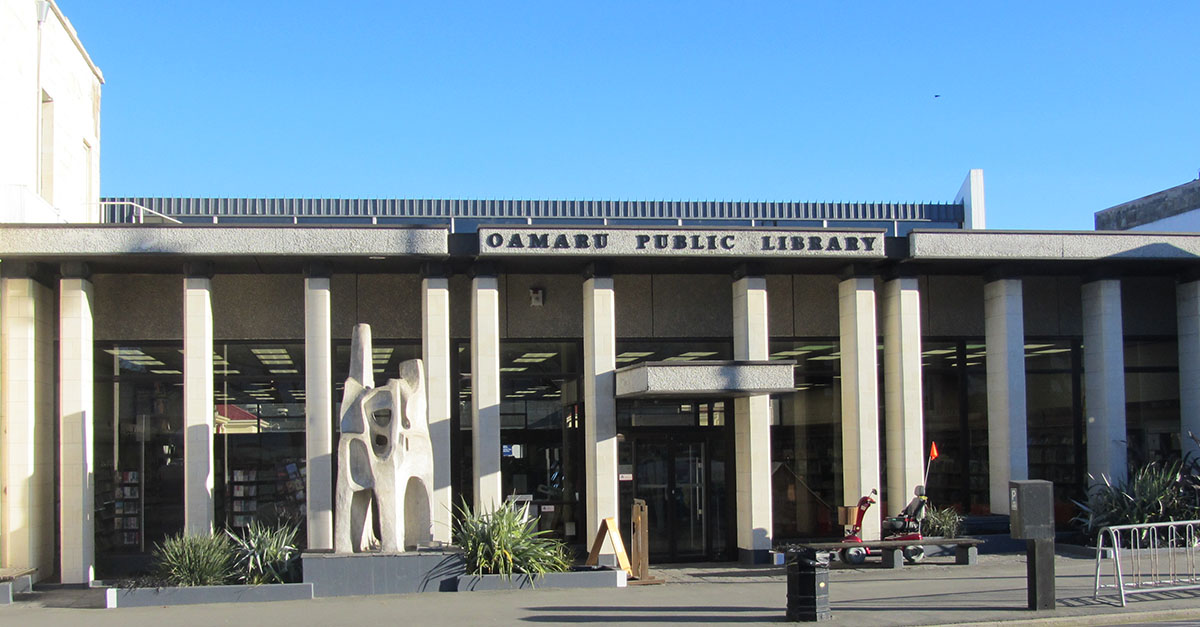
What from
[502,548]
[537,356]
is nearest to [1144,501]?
[537,356]

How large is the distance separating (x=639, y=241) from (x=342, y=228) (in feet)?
16.5

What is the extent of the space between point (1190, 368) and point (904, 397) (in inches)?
231

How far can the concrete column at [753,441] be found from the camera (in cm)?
Answer: 2022

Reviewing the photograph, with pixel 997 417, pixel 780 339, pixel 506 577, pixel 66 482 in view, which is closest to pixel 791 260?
pixel 780 339

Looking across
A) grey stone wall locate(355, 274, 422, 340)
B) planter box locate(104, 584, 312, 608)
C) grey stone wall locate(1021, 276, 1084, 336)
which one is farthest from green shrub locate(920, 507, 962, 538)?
planter box locate(104, 584, 312, 608)

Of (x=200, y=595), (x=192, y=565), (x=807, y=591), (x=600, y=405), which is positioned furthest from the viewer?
(x=600, y=405)

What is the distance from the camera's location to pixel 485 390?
19828mm

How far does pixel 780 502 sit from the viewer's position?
2244 centimetres

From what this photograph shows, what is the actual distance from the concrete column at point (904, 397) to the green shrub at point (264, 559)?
10.6 m

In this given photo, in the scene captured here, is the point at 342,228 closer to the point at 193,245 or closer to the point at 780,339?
the point at 193,245

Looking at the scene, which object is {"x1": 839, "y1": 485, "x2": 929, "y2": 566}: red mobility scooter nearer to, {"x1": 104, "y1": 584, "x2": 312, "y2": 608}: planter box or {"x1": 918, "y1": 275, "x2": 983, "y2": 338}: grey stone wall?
{"x1": 918, "y1": 275, "x2": 983, "y2": 338}: grey stone wall

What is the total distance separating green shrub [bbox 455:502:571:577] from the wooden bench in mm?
4546

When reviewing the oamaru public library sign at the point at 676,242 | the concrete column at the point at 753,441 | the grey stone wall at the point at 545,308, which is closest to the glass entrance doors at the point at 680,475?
the concrete column at the point at 753,441

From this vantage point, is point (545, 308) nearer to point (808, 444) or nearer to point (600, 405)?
point (600, 405)
